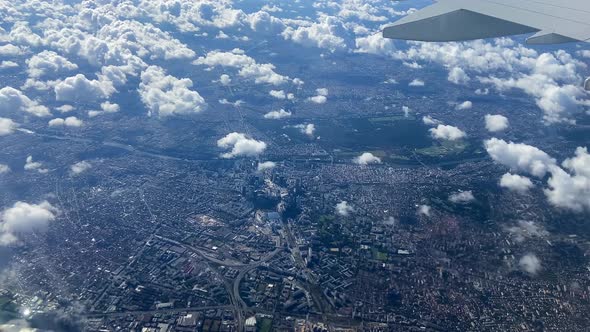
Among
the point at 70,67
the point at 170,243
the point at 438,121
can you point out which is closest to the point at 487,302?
the point at 170,243

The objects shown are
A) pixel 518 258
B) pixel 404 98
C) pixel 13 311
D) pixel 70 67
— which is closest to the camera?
pixel 13 311

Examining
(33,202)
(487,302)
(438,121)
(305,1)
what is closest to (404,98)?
(438,121)

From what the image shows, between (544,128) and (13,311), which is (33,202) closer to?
(13,311)

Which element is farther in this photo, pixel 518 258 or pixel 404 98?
pixel 404 98

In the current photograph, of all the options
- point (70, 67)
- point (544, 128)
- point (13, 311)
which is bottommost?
point (544, 128)

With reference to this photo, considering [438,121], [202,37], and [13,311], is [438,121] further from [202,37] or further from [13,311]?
[202,37]

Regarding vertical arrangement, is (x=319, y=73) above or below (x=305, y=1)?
below

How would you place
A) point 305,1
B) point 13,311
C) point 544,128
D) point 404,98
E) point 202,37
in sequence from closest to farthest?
point 13,311 < point 544,128 < point 404,98 < point 202,37 < point 305,1
